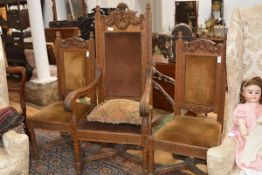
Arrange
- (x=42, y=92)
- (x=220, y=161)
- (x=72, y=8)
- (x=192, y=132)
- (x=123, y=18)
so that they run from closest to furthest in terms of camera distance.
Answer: (x=220, y=161) < (x=192, y=132) < (x=123, y=18) < (x=42, y=92) < (x=72, y=8)

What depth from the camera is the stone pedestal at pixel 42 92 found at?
14.0 feet

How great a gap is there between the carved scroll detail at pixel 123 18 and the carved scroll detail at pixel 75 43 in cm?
31

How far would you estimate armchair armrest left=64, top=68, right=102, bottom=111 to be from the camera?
2.35 meters

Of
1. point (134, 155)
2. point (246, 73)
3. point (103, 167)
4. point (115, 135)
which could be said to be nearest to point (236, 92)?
point (246, 73)

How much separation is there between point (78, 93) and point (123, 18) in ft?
2.49

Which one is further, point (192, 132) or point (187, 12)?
point (187, 12)

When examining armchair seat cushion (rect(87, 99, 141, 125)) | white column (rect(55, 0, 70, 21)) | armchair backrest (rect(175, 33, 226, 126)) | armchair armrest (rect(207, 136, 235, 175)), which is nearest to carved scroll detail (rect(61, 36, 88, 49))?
armchair seat cushion (rect(87, 99, 141, 125))

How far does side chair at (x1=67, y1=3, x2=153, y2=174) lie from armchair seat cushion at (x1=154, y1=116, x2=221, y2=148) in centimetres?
16

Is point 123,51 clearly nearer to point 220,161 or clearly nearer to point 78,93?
point 78,93

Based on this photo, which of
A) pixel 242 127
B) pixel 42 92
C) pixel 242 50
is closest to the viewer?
pixel 242 127

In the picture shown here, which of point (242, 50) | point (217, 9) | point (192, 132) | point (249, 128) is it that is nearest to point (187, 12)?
point (217, 9)

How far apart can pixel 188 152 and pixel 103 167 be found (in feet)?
3.07

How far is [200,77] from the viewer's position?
2438 mm

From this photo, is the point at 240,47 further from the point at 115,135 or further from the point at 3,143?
the point at 3,143
